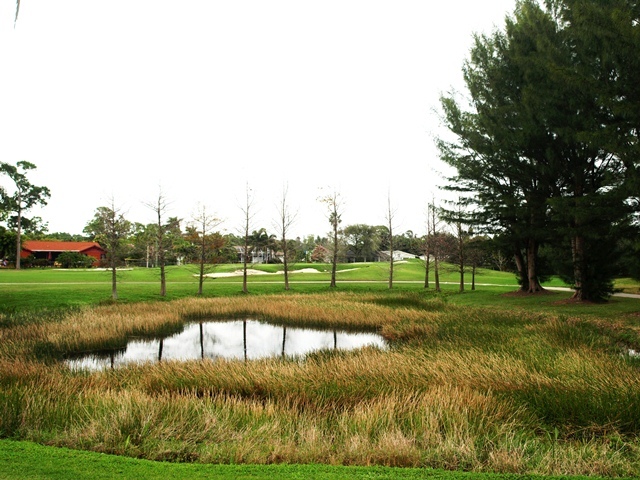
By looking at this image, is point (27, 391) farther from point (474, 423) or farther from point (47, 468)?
point (474, 423)

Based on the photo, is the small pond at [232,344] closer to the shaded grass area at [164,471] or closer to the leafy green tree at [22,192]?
the shaded grass area at [164,471]

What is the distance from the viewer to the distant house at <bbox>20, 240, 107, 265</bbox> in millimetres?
62812

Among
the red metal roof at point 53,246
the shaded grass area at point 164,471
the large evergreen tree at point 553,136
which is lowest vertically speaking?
the shaded grass area at point 164,471

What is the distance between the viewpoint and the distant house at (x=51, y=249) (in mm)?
62812

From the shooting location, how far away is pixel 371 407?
6.07 m

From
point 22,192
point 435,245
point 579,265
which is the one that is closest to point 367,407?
point 579,265

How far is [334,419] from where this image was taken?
585 cm

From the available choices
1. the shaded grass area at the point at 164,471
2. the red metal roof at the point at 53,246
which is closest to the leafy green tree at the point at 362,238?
the red metal roof at the point at 53,246

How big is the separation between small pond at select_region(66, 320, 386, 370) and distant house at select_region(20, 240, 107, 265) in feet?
172

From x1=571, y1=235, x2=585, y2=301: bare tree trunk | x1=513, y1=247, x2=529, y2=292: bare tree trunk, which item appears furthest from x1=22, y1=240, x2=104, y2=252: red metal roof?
x1=571, y1=235, x2=585, y2=301: bare tree trunk

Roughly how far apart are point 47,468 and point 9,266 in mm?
61605

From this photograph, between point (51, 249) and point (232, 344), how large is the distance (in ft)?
209

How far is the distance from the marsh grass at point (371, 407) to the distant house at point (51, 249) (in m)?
61.0

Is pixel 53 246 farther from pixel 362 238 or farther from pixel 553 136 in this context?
pixel 553 136
